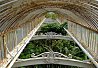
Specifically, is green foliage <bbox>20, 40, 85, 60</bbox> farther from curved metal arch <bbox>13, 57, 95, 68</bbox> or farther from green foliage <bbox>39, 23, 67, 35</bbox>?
curved metal arch <bbox>13, 57, 95, 68</bbox>

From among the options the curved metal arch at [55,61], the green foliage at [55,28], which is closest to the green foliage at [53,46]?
the green foliage at [55,28]

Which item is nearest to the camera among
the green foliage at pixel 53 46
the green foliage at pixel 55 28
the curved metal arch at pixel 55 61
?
the curved metal arch at pixel 55 61

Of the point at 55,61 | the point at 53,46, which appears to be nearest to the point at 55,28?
the point at 53,46

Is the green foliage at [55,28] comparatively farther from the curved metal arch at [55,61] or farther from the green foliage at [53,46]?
the curved metal arch at [55,61]

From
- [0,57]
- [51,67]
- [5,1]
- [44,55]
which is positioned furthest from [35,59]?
[5,1]

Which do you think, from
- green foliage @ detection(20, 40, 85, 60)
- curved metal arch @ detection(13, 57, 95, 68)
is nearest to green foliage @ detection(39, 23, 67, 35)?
green foliage @ detection(20, 40, 85, 60)

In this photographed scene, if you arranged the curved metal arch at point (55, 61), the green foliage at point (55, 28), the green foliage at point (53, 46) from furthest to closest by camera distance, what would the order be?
the green foliage at point (55, 28) < the green foliage at point (53, 46) < the curved metal arch at point (55, 61)

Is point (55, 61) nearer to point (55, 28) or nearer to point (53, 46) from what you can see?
point (53, 46)

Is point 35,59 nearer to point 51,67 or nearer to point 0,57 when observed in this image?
point 51,67

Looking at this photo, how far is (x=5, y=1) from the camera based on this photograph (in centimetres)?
515

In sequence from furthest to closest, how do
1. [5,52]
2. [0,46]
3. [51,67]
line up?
[51,67]
[5,52]
[0,46]

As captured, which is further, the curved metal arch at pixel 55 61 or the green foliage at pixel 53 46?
the green foliage at pixel 53 46

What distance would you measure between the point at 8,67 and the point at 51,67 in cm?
810

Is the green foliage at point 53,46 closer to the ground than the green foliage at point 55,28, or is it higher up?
closer to the ground
